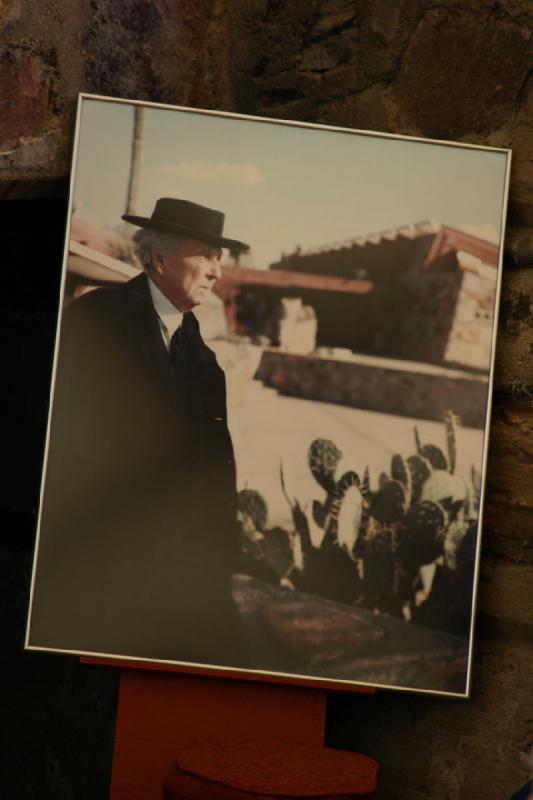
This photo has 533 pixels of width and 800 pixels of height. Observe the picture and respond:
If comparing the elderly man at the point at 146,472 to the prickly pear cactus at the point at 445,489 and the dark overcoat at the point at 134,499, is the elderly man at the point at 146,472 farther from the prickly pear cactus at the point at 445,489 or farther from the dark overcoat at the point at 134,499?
the prickly pear cactus at the point at 445,489

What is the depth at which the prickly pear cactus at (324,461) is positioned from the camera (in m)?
1.82

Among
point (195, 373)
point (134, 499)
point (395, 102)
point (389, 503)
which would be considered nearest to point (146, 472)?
point (134, 499)

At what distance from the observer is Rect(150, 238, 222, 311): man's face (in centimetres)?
184

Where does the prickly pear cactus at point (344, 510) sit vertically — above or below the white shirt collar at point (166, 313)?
below

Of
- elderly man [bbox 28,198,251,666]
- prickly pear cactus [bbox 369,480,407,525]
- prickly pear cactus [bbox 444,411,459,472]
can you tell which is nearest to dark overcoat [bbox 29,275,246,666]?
elderly man [bbox 28,198,251,666]

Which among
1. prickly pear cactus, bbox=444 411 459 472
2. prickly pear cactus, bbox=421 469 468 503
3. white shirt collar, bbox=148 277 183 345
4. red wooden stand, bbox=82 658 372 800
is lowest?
red wooden stand, bbox=82 658 372 800

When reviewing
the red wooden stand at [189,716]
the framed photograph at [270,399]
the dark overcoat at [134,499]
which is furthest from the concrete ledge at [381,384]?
the red wooden stand at [189,716]

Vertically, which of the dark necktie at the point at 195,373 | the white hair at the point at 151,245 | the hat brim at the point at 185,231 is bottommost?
the dark necktie at the point at 195,373

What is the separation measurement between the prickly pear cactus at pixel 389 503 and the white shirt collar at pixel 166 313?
0.41m

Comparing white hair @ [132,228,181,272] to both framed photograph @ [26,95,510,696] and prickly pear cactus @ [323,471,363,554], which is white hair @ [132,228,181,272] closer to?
framed photograph @ [26,95,510,696]

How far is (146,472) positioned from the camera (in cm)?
183

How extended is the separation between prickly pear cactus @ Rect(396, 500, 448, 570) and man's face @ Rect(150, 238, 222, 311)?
0.47 meters

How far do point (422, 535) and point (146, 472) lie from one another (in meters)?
0.43

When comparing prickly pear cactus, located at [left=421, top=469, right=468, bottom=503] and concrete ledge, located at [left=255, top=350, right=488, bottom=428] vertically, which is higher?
concrete ledge, located at [left=255, top=350, right=488, bottom=428]
